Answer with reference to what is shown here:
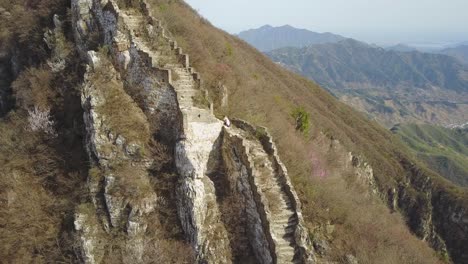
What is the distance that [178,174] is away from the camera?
80.2ft

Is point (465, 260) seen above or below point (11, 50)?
below

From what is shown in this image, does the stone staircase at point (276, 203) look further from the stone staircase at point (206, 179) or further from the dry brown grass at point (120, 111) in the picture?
the dry brown grass at point (120, 111)

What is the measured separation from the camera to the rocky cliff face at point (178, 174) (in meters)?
22.9

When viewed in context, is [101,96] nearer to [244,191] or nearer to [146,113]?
[146,113]

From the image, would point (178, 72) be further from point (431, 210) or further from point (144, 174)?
point (431, 210)

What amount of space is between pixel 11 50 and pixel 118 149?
76.6 feet

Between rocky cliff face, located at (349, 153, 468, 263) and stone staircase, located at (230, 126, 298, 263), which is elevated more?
stone staircase, located at (230, 126, 298, 263)

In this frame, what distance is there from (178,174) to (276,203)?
6173 millimetres

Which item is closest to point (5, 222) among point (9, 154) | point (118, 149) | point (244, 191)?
point (9, 154)

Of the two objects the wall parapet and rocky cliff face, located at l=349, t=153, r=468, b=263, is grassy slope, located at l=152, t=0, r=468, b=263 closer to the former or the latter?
the wall parapet

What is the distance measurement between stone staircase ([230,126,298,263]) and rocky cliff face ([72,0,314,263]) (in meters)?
0.06

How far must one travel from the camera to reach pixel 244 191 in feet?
77.7

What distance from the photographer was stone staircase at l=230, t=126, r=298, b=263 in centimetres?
2142

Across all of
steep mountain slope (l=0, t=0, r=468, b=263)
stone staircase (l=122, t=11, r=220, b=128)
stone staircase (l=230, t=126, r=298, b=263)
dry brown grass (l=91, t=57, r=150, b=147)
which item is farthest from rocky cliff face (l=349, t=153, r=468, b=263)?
dry brown grass (l=91, t=57, r=150, b=147)
